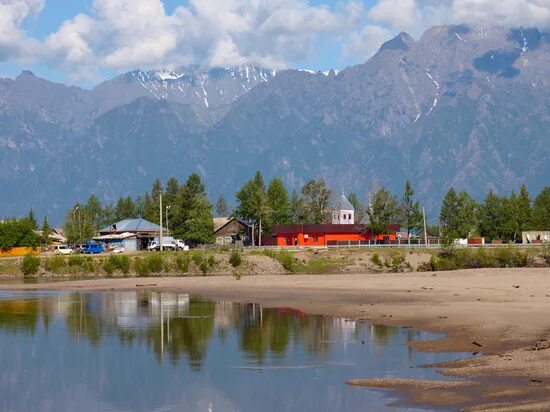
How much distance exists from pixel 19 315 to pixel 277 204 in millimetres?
111960

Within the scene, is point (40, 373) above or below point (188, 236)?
below

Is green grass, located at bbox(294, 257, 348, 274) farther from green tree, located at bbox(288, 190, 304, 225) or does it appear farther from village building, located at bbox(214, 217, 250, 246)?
green tree, located at bbox(288, 190, 304, 225)

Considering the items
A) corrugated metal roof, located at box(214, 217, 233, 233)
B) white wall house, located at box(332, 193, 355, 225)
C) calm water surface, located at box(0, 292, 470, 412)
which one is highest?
white wall house, located at box(332, 193, 355, 225)

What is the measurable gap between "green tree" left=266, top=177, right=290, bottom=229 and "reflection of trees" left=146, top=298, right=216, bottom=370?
4171 inches

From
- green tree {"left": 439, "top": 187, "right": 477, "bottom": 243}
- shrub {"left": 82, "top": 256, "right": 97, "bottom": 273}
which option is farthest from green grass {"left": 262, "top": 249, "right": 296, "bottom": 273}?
green tree {"left": 439, "top": 187, "right": 477, "bottom": 243}

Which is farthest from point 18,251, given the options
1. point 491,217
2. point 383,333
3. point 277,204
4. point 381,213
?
point 383,333

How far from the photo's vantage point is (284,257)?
10956 cm

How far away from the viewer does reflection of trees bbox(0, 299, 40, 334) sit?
163ft

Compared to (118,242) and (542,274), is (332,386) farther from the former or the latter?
(118,242)

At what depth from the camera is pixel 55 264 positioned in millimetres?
106125

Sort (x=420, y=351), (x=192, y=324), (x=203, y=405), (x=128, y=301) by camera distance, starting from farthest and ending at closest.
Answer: (x=128, y=301) → (x=192, y=324) → (x=420, y=351) → (x=203, y=405)

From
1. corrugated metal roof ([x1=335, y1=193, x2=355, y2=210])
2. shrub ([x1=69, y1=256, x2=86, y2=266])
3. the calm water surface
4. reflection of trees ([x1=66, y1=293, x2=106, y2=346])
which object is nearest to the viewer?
the calm water surface

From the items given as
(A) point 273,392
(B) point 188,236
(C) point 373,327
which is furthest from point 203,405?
(B) point 188,236

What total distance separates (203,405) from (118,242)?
127026mm
